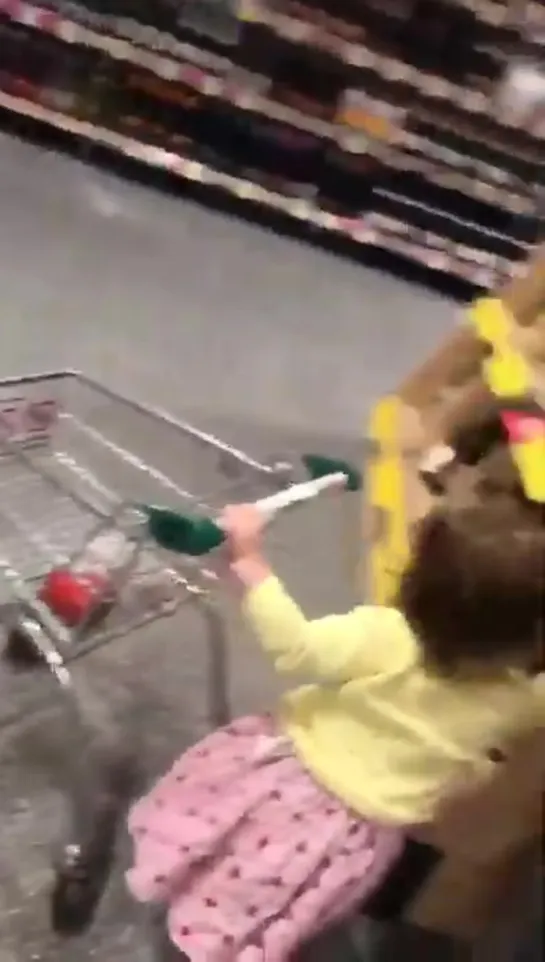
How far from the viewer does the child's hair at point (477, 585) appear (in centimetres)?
90

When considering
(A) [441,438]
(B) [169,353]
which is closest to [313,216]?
(B) [169,353]

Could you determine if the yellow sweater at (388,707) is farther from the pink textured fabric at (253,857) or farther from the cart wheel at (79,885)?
the cart wheel at (79,885)

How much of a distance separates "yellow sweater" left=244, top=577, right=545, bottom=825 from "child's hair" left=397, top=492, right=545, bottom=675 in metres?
0.05

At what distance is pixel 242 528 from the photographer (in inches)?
43.3

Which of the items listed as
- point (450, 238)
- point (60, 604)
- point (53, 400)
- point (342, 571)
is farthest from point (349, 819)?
point (450, 238)

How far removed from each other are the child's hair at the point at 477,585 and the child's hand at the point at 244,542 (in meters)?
0.14

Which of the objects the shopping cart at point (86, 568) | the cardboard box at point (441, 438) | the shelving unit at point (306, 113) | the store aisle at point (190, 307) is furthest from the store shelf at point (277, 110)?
the shopping cart at point (86, 568)

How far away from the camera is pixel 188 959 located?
3.94ft

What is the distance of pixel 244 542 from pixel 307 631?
97 mm

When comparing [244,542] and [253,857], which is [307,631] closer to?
[244,542]

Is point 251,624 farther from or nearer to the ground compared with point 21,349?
farther from the ground

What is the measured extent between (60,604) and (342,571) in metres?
0.80

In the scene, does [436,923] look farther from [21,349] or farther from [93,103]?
[93,103]

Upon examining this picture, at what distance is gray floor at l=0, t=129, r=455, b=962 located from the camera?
136cm
